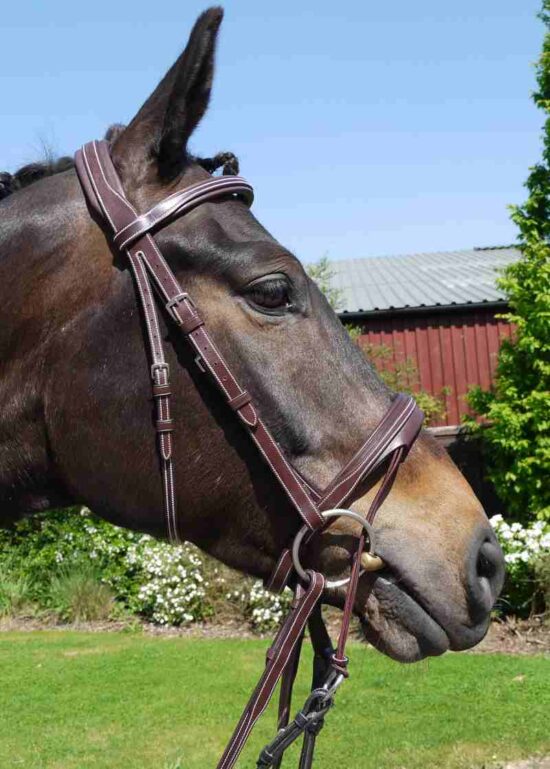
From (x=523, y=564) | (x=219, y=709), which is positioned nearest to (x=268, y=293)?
(x=219, y=709)

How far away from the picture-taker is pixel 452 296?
1496 centimetres

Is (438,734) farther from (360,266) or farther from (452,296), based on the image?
(360,266)

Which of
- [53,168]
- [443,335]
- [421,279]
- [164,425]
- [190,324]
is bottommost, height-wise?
[443,335]

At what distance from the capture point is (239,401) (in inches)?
73.2

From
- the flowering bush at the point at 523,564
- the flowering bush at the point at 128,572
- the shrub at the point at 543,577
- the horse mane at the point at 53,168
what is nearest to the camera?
the horse mane at the point at 53,168

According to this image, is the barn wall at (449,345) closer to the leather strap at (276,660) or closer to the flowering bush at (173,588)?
the flowering bush at (173,588)

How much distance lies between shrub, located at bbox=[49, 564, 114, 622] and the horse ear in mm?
7747

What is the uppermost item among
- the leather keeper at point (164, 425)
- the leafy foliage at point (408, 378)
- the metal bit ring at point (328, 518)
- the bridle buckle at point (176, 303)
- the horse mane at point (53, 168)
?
the horse mane at point (53, 168)

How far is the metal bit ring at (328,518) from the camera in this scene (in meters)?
1.85

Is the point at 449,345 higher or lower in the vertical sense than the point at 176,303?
lower

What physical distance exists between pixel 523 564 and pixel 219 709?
3.59 m

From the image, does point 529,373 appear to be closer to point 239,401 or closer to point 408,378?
point 408,378

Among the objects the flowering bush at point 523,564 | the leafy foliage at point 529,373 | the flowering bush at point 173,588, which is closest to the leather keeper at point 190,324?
the flowering bush at point 523,564

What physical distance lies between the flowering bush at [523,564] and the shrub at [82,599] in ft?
14.1
